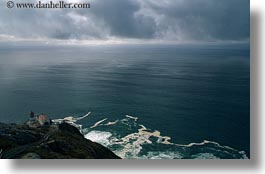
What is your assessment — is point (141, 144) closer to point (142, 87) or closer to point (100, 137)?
point (100, 137)

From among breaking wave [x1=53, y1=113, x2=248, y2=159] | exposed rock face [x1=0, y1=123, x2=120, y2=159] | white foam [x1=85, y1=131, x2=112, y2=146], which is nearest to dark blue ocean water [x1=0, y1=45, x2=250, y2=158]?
breaking wave [x1=53, y1=113, x2=248, y2=159]

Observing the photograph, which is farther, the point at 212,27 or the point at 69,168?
the point at 212,27

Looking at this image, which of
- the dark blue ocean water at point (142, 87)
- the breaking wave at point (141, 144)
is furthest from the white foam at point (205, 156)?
the dark blue ocean water at point (142, 87)

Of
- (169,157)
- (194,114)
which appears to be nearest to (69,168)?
(169,157)

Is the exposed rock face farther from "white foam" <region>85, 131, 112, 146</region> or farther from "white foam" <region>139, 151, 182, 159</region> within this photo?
"white foam" <region>139, 151, 182, 159</region>

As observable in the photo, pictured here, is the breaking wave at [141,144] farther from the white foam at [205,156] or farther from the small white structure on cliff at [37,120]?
the small white structure on cliff at [37,120]

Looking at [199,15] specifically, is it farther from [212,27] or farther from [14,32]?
[14,32]
